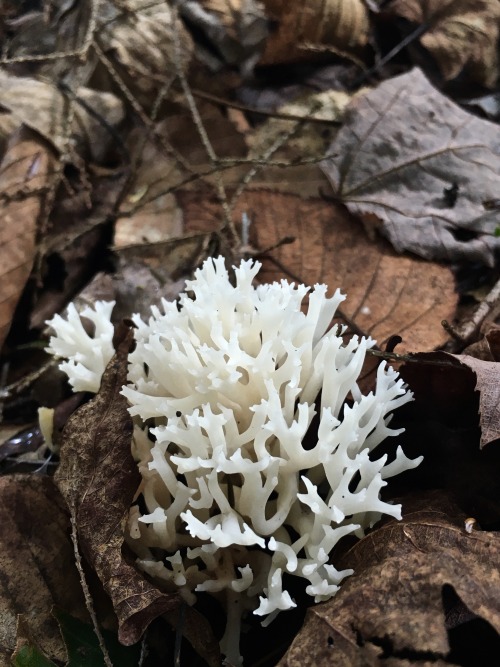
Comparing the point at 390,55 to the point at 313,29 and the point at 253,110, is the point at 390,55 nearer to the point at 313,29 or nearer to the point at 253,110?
the point at 313,29

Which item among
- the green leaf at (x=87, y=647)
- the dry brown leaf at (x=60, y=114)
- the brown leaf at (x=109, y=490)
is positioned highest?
the dry brown leaf at (x=60, y=114)

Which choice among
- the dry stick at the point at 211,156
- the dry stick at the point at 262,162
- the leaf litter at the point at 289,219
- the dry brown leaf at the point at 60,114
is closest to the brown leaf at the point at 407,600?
the leaf litter at the point at 289,219

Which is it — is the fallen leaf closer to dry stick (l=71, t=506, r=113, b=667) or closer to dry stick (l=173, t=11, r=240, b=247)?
dry stick (l=71, t=506, r=113, b=667)

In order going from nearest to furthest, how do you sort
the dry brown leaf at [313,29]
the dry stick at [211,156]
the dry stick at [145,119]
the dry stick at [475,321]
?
1. the dry stick at [475,321]
2. the dry stick at [211,156]
3. the dry stick at [145,119]
4. the dry brown leaf at [313,29]

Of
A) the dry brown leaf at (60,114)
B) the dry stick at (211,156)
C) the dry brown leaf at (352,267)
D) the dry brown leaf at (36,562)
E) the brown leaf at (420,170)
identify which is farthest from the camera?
the dry brown leaf at (60,114)

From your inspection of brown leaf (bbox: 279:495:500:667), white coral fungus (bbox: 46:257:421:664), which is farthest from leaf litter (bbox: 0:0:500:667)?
white coral fungus (bbox: 46:257:421:664)

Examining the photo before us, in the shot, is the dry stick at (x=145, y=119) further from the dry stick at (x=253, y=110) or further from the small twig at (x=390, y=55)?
the small twig at (x=390, y=55)

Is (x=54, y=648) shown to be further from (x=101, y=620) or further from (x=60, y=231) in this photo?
(x=60, y=231)

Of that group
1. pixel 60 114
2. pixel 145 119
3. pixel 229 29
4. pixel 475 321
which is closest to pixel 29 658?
pixel 475 321
